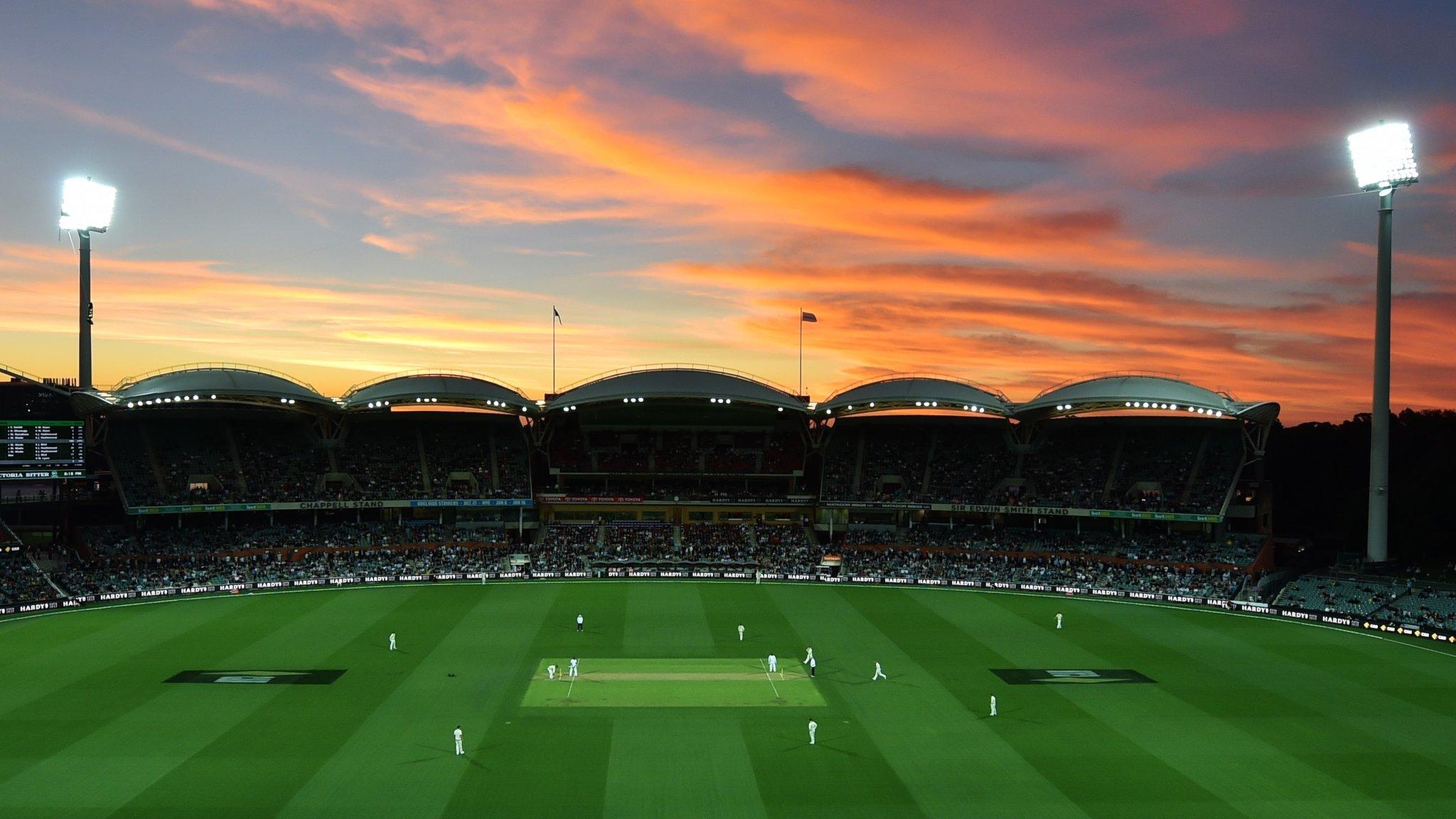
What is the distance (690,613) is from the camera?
54.5m

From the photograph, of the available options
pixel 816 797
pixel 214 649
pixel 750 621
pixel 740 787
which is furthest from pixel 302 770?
pixel 750 621

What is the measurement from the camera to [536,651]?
44.1 m

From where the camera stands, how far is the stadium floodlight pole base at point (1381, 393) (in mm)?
62406

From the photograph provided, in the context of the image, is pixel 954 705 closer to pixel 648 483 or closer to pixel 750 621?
pixel 750 621

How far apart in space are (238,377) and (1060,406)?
194ft

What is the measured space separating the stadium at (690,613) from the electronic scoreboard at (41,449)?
1.93 feet

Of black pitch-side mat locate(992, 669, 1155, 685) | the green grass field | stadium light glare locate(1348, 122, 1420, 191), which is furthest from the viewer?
stadium light glare locate(1348, 122, 1420, 191)

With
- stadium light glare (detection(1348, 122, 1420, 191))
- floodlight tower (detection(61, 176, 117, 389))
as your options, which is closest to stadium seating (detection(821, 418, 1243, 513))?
stadium light glare (detection(1348, 122, 1420, 191))

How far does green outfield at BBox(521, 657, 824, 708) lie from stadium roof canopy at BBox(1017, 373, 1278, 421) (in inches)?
1547

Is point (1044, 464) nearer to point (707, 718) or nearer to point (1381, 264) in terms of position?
point (1381, 264)

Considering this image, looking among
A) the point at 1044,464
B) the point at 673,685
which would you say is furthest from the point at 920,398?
the point at 673,685

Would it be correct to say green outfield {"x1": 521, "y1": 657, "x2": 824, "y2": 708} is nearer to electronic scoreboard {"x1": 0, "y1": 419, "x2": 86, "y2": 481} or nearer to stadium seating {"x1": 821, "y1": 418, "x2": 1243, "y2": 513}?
electronic scoreboard {"x1": 0, "y1": 419, "x2": 86, "y2": 481}

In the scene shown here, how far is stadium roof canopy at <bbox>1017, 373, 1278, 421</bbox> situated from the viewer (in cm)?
6894

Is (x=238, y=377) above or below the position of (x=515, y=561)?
above
